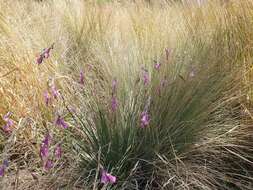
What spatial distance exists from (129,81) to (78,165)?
0.48 meters

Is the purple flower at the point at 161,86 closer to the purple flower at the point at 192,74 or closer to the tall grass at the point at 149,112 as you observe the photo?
the tall grass at the point at 149,112

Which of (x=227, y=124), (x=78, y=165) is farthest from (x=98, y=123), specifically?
(x=227, y=124)

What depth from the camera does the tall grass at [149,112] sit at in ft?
5.51

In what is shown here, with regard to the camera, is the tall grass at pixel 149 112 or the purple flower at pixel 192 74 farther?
the purple flower at pixel 192 74

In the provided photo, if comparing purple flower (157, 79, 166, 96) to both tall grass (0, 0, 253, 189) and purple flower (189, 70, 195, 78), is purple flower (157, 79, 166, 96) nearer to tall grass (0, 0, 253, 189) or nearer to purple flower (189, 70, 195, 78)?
tall grass (0, 0, 253, 189)

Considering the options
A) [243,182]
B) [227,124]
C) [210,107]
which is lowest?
[243,182]

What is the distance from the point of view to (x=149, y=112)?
1768 mm

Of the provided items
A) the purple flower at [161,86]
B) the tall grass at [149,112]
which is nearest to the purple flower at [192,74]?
the tall grass at [149,112]

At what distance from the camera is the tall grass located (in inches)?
66.1

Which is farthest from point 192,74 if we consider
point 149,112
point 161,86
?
point 149,112

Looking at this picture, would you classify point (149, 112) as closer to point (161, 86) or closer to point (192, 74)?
point (161, 86)

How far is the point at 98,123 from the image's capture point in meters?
1.72

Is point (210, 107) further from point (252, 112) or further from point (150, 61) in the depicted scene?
point (150, 61)

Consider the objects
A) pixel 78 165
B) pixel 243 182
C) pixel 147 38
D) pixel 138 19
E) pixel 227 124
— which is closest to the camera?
pixel 78 165
